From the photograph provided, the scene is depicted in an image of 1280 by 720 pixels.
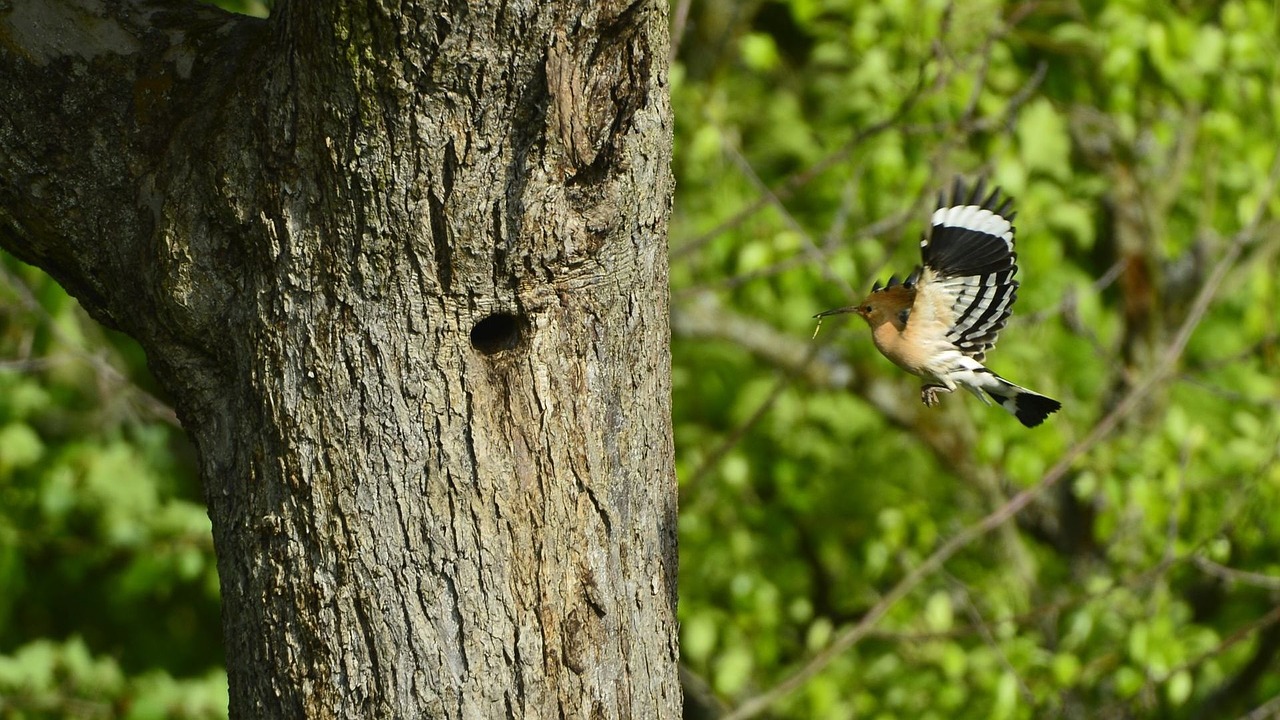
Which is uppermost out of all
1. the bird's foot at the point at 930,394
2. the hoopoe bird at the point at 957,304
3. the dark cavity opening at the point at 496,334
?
the hoopoe bird at the point at 957,304

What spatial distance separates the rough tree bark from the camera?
161 centimetres

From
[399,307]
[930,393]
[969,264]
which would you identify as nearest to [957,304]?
[969,264]

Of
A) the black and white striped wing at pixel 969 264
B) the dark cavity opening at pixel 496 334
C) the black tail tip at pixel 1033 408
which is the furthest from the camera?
the black tail tip at pixel 1033 408

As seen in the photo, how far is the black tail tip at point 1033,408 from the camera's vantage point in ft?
8.95

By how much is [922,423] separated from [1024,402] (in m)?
2.26

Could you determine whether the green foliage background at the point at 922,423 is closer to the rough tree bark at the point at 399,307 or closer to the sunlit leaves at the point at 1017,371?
the sunlit leaves at the point at 1017,371

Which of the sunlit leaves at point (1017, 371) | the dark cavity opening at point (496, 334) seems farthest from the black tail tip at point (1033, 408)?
the dark cavity opening at point (496, 334)

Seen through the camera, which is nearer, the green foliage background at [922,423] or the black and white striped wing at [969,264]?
the black and white striped wing at [969,264]

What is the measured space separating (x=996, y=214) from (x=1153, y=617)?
217cm

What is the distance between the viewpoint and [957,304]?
276cm

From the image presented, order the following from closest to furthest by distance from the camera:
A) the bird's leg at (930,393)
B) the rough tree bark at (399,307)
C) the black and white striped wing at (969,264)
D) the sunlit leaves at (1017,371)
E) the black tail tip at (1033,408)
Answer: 1. the rough tree bark at (399,307)
2. the black and white striped wing at (969,264)
3. the black tail tip at (1033,408)
4. the bird's leg at (930,393)
5. the sunlit leaves at (1017,371)

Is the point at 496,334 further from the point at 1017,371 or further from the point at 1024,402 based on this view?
the point at 1017,371

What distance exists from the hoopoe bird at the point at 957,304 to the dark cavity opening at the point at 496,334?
1.04 metres

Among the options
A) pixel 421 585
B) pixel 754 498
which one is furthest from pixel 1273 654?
pixel 421 585
